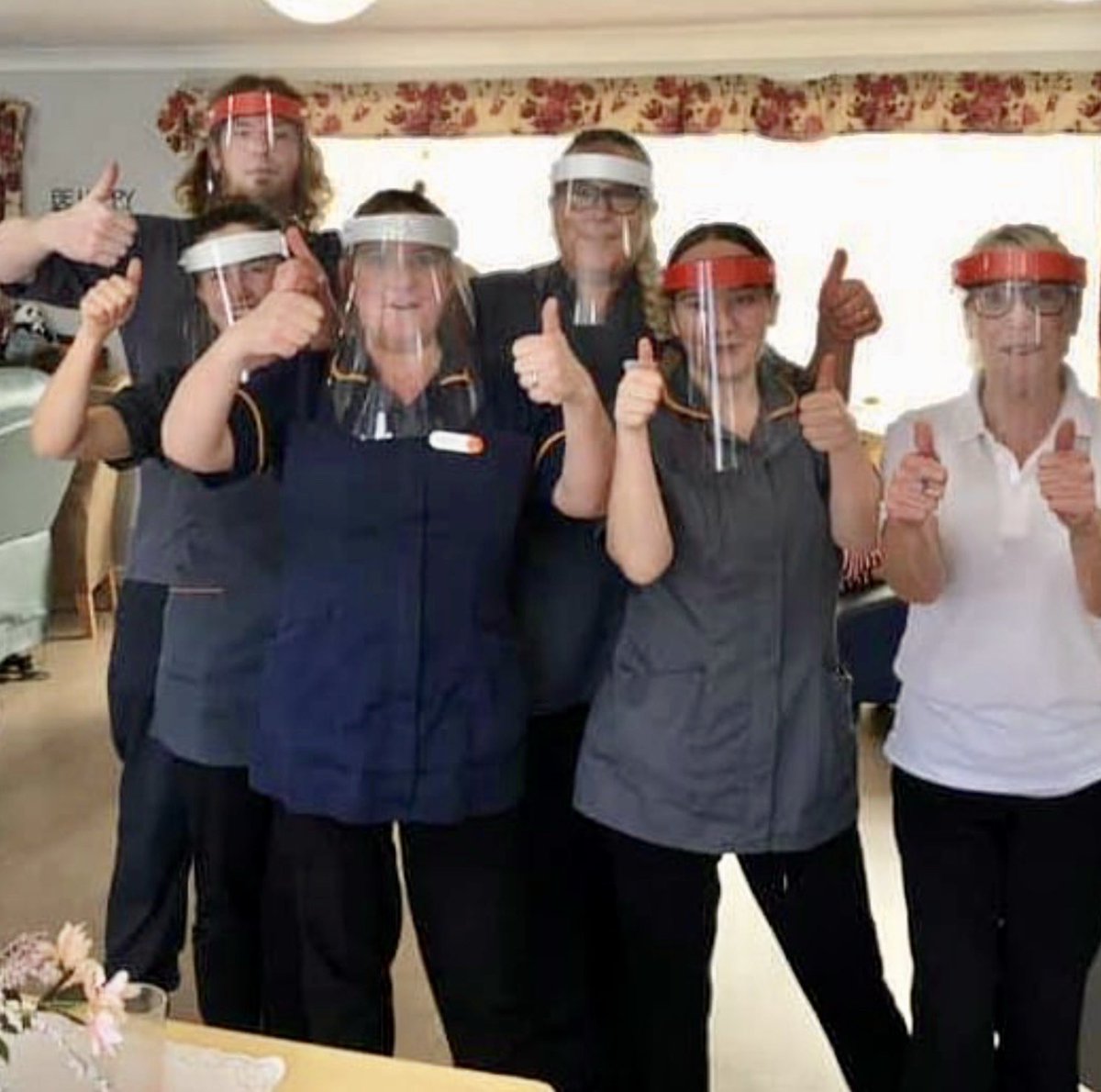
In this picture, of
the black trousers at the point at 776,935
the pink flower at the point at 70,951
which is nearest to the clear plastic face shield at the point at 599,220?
the black trousers at the point at 776,935

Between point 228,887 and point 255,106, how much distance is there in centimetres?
101

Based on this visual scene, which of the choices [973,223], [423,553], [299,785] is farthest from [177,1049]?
[973,223]

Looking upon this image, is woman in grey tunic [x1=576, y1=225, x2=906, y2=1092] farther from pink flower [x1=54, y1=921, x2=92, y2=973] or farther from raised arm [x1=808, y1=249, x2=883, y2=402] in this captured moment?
pink flower [x1=54, y1=921, x2=92, y2=973]

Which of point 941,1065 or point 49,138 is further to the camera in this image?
point 49,138

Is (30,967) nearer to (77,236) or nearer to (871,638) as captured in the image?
(77,236)

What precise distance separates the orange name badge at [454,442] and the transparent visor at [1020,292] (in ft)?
1.83

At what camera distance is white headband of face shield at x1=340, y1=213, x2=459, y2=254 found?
64.9 inches

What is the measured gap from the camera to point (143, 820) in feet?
7.58

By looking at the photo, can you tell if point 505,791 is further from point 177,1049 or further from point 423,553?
point 177,1049

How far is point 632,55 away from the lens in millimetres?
5641

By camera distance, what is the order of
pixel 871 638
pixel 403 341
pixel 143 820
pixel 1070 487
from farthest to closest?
1. pixel 871 638
2. pixel 143 820
3. pixel 403 341
4. pixel 1070 487

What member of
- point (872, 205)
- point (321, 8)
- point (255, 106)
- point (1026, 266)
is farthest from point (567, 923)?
point (872, 205)

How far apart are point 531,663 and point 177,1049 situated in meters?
0.68

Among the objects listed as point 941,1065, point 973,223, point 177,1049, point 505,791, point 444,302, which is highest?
point 973,223
